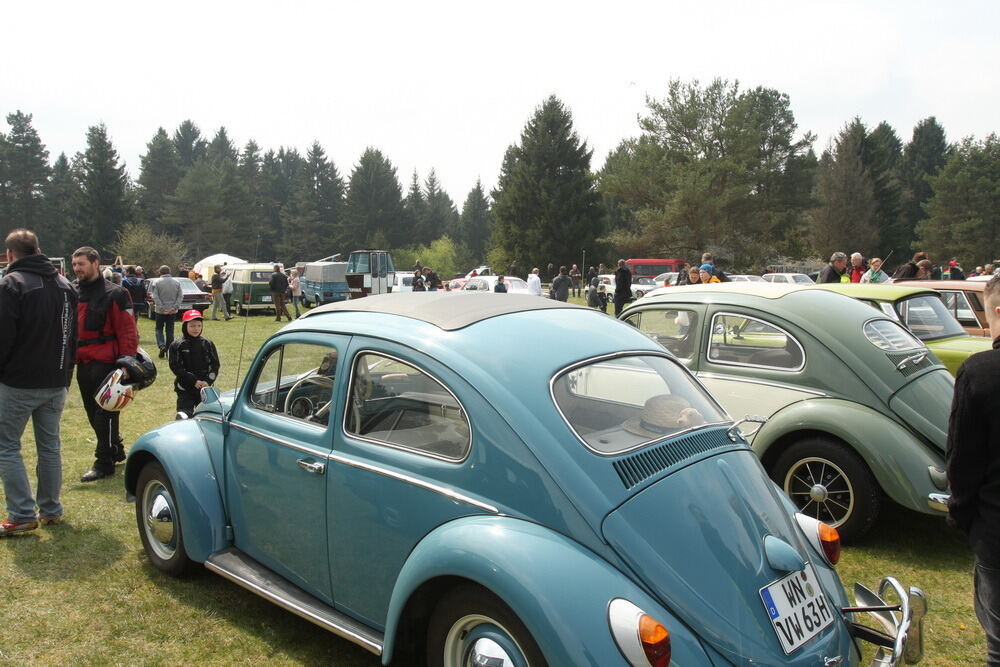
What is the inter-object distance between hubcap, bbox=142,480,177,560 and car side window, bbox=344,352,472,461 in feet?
5.92

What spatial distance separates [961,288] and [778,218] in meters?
43.9

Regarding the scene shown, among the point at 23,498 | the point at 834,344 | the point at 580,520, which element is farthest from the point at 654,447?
the point at 23,498

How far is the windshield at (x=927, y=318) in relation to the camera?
691 centimetres

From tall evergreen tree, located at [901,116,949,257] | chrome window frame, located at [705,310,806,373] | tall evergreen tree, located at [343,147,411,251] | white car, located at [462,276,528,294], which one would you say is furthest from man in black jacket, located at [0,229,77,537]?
tall evergreen tree, located at [901,116,949,257]

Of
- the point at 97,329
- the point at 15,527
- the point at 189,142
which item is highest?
the point at 189,142

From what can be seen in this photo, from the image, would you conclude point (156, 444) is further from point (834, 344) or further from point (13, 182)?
point (13, 182)

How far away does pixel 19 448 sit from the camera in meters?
4.95

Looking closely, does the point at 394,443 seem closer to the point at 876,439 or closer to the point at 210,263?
the point at 876,439

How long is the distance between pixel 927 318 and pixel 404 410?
20.8ft

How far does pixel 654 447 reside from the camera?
2.78 meters

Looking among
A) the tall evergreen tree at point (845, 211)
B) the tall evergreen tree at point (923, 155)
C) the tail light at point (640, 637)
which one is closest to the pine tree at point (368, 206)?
the tall evergreen tree at point (845, 211)

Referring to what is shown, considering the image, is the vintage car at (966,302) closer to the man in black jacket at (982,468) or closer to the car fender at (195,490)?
the man in black jacket at (982,468)

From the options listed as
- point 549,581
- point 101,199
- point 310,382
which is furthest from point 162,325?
point 101,199

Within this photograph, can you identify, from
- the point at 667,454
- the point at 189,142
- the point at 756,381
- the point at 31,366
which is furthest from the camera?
the point at 189,142
